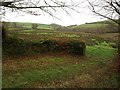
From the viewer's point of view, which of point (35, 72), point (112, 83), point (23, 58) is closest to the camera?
point (112, 83)

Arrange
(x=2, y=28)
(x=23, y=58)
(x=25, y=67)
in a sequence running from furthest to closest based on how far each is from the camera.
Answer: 1. (x=2, y=28)
2. (x=23, y=58)
3. (x=25, y=67)

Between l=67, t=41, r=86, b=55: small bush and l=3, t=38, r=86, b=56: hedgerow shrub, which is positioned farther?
l=67, t=41, r=86, b=55: small bush

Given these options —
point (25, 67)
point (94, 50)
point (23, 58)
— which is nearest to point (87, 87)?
point (25, 67)

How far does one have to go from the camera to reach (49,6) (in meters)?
17.0

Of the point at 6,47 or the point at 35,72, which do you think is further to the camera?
the point at 6,47

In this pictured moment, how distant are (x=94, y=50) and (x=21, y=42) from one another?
11.8 m

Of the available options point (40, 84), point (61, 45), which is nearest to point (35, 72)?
point (40, 84)

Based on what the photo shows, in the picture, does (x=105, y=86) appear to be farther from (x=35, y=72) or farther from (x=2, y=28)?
(x=2, y=28)

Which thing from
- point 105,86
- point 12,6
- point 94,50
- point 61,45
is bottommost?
point 94,50

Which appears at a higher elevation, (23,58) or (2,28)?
(2,28)

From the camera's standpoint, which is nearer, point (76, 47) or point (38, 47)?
point (38, 47)

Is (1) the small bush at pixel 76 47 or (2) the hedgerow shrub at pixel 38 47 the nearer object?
(2) the hedgerow shrub at pixel 38 47

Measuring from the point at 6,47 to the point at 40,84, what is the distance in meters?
11.2

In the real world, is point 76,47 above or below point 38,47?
below
